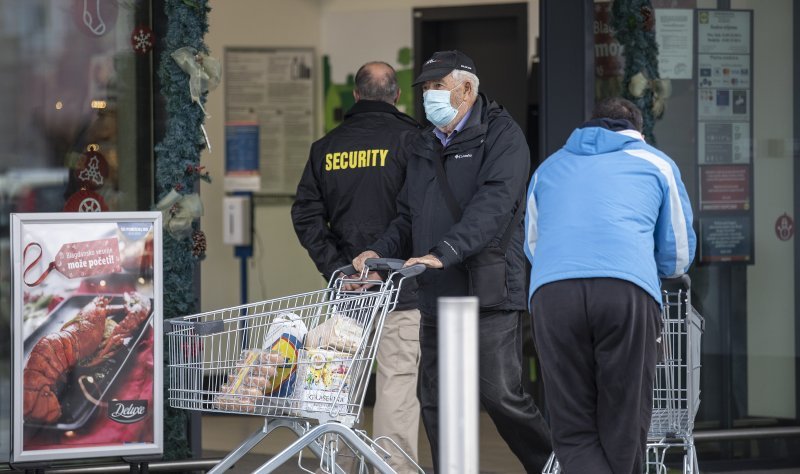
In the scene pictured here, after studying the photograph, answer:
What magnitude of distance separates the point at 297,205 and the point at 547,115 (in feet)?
4.80

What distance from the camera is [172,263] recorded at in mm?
6113

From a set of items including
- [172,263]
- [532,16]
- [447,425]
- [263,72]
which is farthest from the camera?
[263,72]

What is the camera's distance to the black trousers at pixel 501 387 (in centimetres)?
499

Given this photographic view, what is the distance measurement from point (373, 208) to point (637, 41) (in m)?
1.87

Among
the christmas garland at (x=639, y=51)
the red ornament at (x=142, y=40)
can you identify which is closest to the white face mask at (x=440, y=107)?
the red ornament at (x=142, y=40)

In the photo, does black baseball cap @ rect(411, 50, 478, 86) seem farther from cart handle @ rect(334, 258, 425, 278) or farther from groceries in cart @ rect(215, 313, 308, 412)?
groceries in cart @ rect(215, 313, 308, 412)

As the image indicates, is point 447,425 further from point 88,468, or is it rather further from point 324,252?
point 88,468

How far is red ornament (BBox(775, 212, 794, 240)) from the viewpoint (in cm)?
703

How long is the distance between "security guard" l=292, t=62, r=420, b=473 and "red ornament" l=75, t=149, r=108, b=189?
3.29 ft

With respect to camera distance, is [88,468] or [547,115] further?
[547,115]

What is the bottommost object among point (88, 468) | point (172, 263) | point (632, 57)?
point (88, 468)

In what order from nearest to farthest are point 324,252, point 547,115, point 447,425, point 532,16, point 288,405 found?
point 447,425, point 288,405, point 324,252, point 547,115, point 532,16

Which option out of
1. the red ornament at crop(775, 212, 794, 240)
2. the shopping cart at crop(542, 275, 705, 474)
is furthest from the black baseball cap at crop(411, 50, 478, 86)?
the red ornament at crop(775, 212, 794, 240)

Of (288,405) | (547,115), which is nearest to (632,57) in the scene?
(547,115)
